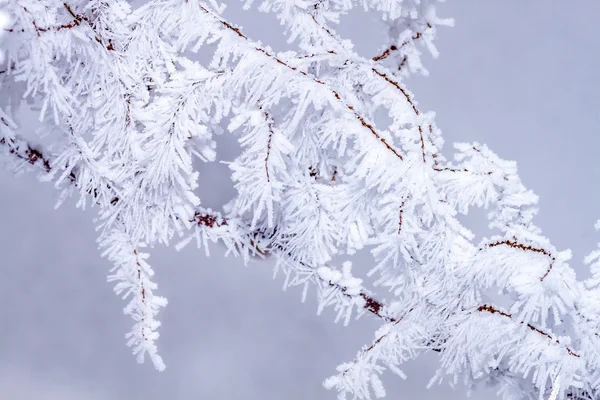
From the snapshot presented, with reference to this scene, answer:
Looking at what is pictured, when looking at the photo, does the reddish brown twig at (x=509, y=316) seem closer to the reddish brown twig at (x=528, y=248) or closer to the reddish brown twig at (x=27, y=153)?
the reddish brown twig at (x=528, y=248)

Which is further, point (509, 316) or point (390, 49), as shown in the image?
point (390, 49)

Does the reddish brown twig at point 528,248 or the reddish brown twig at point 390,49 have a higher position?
the reddish brown twig at point 390,49

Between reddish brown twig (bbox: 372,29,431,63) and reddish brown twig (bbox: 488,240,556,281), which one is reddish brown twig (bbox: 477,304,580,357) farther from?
reddish brown twig (bbox: 372,29,431,63)

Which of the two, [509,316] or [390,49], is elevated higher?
[390,49]

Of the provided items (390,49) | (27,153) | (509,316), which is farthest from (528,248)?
(27,153)

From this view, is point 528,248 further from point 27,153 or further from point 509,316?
point 27,153

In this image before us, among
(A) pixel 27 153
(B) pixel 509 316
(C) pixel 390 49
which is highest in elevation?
(C) pixel 390 49

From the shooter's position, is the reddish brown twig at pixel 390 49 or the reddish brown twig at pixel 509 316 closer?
the reddish brown twig at pixel 509 316

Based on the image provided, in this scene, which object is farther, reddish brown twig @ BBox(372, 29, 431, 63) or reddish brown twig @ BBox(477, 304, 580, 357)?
reddish brown twig @ BBox(372, 29, 431, 63)

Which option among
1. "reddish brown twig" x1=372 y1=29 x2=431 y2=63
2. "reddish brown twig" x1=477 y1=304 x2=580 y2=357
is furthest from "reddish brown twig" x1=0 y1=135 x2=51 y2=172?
"reddish brown twig" x1=477 y1=304 x2=580 y2=357

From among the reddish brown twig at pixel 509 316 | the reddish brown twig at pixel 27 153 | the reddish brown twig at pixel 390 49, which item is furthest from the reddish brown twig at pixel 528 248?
the reddish brown twig at pixel 27 153

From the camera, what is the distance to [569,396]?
699 mm

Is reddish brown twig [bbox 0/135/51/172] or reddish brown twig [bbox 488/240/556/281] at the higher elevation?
reddish brown twig [bbox 488/240/556/281]

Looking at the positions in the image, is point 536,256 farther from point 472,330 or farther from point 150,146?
Answer: point 150,146
